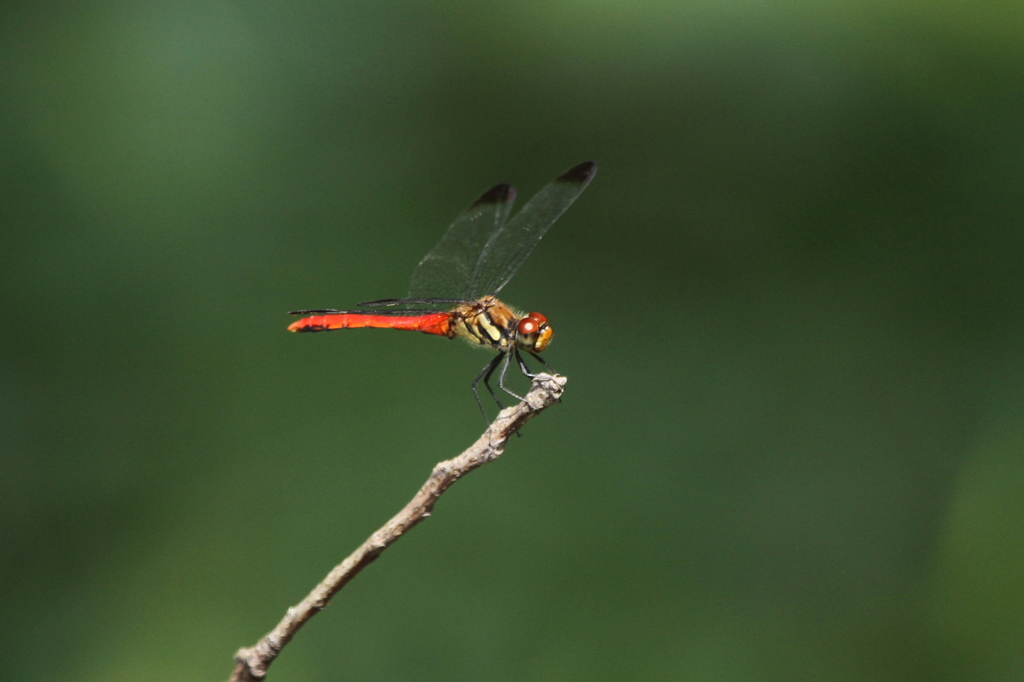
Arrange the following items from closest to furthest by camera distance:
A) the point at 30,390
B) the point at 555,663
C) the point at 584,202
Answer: the point at 555,663, the point at 30,390, the point at 584,202

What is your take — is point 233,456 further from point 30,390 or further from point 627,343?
point 627,343

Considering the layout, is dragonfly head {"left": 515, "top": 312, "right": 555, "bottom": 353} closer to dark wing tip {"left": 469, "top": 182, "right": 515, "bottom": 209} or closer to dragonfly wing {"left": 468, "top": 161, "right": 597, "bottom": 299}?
dragonfly wing {"left": 468, "top": 161, "right": 597, "bottom": 299}

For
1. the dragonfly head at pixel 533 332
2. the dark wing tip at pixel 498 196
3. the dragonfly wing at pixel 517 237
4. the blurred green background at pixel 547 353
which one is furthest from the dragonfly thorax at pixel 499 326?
the blurred green background at pixel 547 353

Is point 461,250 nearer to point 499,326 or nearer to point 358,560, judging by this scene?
point 499,326

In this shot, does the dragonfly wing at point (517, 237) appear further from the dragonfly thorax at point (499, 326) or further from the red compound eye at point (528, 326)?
the red compound eye at point (528, 326)

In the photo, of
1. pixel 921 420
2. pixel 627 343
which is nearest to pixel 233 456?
pixel 627 343

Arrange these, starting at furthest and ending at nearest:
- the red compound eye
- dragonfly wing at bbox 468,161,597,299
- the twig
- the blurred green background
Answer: the blurred green background → dragonfly wing at bbox 468,161,597,299 → the red compound eye → the twig

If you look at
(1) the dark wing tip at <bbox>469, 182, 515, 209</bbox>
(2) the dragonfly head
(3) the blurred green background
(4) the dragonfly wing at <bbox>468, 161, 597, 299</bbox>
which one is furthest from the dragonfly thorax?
(3) the blurred green background
